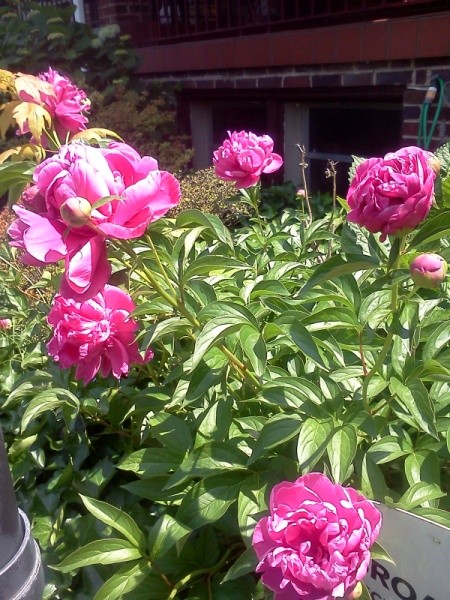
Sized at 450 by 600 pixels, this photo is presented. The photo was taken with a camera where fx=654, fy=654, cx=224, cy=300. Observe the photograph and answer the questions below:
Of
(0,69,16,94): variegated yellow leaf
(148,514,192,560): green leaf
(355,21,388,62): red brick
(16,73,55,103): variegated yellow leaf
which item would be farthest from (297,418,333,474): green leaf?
(355,21,388,62): red brick

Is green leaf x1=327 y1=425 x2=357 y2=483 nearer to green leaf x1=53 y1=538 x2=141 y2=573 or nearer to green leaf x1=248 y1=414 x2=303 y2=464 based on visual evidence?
green leaf x1=248 y1=414 x2=303 y2=464

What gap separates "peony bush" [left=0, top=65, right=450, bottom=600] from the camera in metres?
0.80

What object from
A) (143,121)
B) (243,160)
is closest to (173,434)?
(243,160)

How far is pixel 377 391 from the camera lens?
3.33 feet

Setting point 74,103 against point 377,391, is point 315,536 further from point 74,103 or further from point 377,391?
point 74,103

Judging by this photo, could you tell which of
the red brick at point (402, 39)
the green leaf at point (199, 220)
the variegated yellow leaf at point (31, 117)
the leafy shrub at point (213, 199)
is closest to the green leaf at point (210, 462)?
the green leaf at point (199, 220)

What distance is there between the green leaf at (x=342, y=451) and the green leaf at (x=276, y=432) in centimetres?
6

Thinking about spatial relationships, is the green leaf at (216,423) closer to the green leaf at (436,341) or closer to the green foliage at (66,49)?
the green leaf at (436,341)

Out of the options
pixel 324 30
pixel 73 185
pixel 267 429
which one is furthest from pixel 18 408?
pixel 324 30

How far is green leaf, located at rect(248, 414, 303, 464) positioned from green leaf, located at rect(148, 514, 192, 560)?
0.57 ft

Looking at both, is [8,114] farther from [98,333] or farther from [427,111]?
[427,111]

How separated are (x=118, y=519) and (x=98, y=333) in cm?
31

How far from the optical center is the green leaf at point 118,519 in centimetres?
107

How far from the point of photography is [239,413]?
118 centimetres
